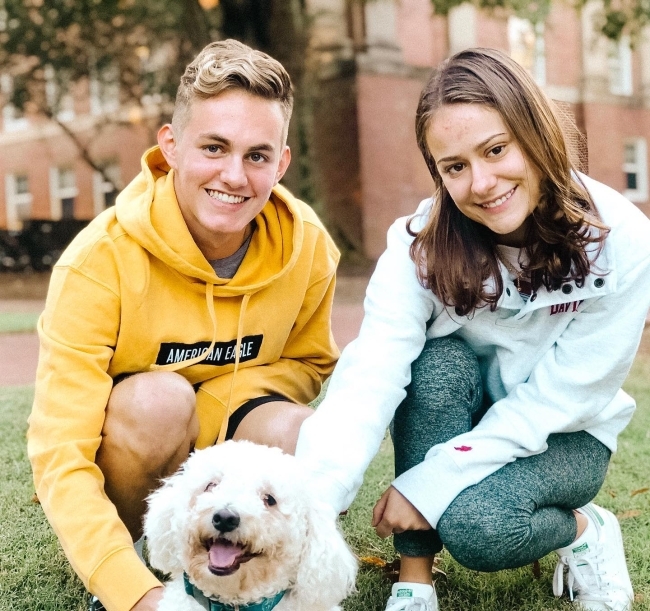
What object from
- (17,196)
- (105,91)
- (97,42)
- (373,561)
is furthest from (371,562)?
(17,196)

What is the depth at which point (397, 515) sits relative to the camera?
2051mm

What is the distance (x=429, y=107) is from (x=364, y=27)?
46.0 ft

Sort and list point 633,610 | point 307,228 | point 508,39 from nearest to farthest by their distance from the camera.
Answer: point 633,610 < point 307,228 < point 508,39

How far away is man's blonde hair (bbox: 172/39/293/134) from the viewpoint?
217cm

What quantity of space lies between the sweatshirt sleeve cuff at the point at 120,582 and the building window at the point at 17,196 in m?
20.9

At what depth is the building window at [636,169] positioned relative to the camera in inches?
805

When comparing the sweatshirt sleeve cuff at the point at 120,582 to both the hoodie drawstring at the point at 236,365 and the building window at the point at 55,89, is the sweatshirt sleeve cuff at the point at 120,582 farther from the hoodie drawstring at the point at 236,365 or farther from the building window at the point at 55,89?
the building window at the point at 55,89

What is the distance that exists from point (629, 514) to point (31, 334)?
21.1 feet

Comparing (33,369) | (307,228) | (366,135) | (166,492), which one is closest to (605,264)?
(307,228)

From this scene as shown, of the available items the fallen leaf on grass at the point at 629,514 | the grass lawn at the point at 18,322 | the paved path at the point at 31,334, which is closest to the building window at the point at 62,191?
the paved path at the point at 31,334

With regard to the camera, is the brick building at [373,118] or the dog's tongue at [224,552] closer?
the dog's tongue at [224,552]

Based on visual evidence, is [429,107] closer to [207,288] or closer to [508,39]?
[207,288]

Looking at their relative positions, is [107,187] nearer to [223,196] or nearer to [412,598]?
[223,196]

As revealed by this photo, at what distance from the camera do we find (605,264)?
2.06 m
